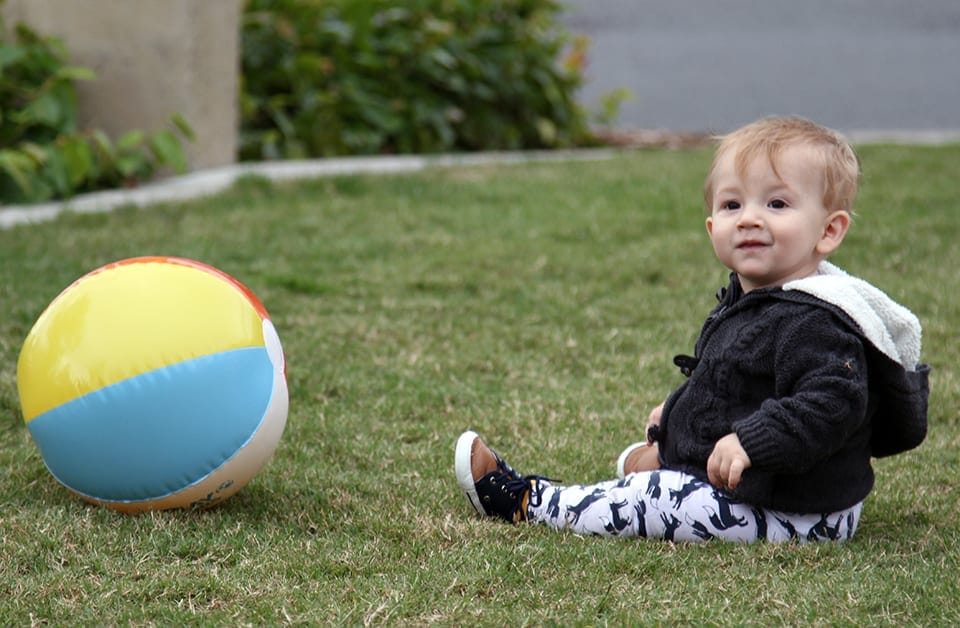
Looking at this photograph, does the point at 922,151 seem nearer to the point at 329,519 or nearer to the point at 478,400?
the point at 478,400

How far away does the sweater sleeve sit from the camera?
2912 mm

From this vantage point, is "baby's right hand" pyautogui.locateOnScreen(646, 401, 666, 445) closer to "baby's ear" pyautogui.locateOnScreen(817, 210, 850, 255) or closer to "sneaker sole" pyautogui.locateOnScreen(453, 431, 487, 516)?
"sneaker sole" pyautogui.locateOnScreen(453, 431, 487, 516)

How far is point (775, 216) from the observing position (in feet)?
10.2

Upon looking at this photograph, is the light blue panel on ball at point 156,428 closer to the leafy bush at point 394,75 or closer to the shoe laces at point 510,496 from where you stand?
the shoe laces at point 510,496

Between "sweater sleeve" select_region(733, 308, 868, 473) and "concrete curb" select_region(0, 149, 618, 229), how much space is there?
16.4 ft

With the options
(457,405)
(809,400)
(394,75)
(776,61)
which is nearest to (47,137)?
(394,75)

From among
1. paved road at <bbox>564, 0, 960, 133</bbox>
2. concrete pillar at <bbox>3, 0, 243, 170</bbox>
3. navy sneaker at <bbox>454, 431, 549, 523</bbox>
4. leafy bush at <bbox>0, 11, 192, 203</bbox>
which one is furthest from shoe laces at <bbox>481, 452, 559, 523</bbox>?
paved road at <bbox>564, 0, 960, 133</bbox>

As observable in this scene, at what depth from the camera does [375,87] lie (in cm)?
948

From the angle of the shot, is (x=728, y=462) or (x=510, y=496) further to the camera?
(x=510, y=496)

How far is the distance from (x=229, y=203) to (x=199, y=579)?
4.96m

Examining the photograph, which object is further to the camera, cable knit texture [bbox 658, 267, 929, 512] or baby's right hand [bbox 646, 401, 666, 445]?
baby's right hand [bbox 646, 401, 666, 445]

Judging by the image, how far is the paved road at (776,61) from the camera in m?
12.6

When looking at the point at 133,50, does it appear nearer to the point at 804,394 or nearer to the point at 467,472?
the point at 467,472

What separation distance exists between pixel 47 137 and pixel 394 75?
288 cm
